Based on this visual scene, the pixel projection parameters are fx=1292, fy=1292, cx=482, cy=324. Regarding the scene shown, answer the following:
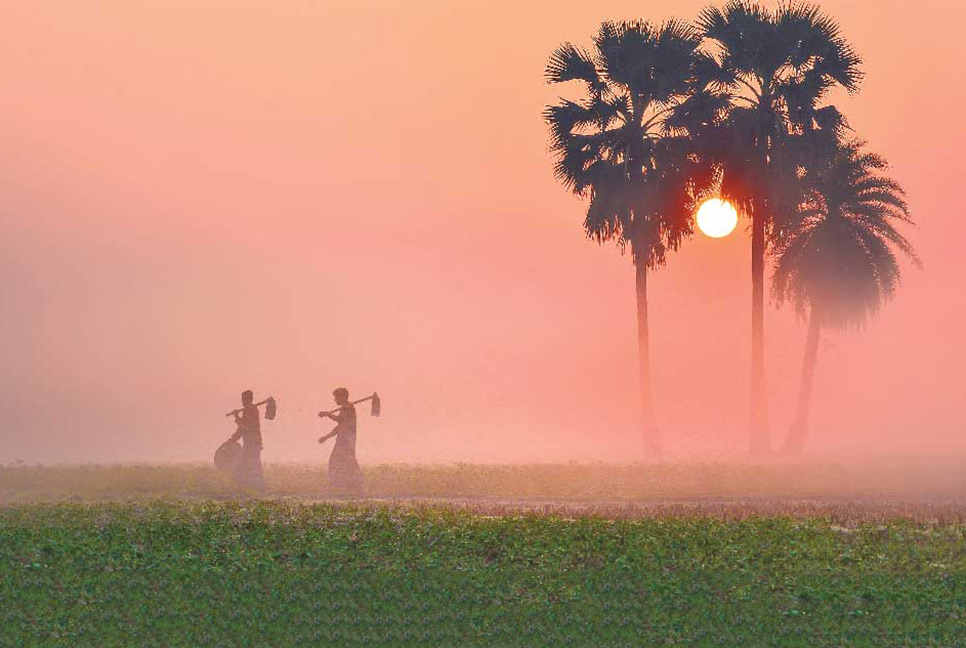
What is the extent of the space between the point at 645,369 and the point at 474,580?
39.1 metres

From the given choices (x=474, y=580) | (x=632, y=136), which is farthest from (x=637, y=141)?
(x=474, y=580)

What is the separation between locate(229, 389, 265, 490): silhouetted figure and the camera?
39906 millimetres

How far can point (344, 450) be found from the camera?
1564 inches

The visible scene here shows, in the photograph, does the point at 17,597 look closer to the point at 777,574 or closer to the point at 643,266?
the point at 777,574

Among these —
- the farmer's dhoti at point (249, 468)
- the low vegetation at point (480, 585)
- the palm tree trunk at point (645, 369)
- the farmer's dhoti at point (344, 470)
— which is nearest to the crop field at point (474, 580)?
the low vegetation at point (480, 585)

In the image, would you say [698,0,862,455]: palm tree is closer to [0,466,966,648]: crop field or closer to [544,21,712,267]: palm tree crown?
[544,21,712,267]: palm tree crown

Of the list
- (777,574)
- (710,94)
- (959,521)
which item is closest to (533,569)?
(777,574)

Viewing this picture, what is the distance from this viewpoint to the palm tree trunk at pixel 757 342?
57469 mm

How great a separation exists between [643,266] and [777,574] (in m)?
37.5

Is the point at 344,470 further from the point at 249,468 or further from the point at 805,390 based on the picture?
the point at 805,390

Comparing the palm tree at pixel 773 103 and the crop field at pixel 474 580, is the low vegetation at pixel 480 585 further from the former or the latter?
the palm tree at pixel 773 103

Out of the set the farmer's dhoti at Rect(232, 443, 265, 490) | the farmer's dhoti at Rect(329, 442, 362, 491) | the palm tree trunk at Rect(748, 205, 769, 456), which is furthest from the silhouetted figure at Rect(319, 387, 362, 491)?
the palm tree trunk at Rect(748, 205, 769, 456)

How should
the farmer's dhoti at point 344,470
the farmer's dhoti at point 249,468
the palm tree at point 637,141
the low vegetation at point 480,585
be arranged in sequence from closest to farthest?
the low vegetation at point 480,585 → the farmer's dhoti at point 344,470 → the farmer's dhoti at point 249,468 → the palm tree at point 637,141

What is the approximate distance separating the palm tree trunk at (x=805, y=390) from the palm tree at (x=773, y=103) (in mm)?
10455
